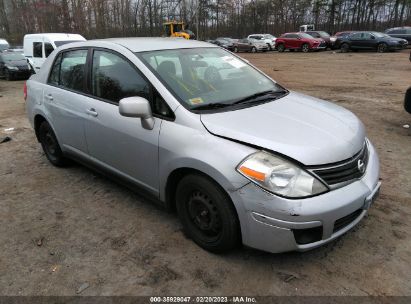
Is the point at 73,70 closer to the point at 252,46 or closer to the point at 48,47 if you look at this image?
the point at 48,47

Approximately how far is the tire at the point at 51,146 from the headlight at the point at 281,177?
123 inches

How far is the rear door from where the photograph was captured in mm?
4074

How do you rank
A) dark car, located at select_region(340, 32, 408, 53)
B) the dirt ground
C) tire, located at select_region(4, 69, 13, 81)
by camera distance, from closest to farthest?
the dirt ground < tire, located at select_region(4, 69, 13, 81) < dark car, located at select_region(340, 32, 408, 53)

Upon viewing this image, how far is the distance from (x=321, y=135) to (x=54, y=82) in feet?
11.1

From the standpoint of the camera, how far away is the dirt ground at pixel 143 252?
2715 mm

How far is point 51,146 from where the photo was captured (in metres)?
5.04

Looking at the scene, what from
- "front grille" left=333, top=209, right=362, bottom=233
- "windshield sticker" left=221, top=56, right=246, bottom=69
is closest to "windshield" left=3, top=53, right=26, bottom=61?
"windshield sticker" left=221, top=56, right=246, bottom=69

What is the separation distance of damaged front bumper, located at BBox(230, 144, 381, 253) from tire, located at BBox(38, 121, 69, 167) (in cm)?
309

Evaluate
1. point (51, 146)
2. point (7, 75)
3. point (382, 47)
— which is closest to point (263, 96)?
point (51, 146)

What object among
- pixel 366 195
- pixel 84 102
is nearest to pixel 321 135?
pixel 366 195

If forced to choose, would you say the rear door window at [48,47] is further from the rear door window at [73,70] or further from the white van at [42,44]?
the rear door window at [73,70]

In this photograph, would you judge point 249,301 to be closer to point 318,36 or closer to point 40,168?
point 40,168

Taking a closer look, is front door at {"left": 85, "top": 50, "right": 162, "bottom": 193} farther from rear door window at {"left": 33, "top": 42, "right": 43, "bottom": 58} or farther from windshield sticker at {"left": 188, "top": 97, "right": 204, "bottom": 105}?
rear door window at {"left": 33, "top": 42, "right": 43, "bottom": 58}

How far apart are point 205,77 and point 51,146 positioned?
2.66 m
